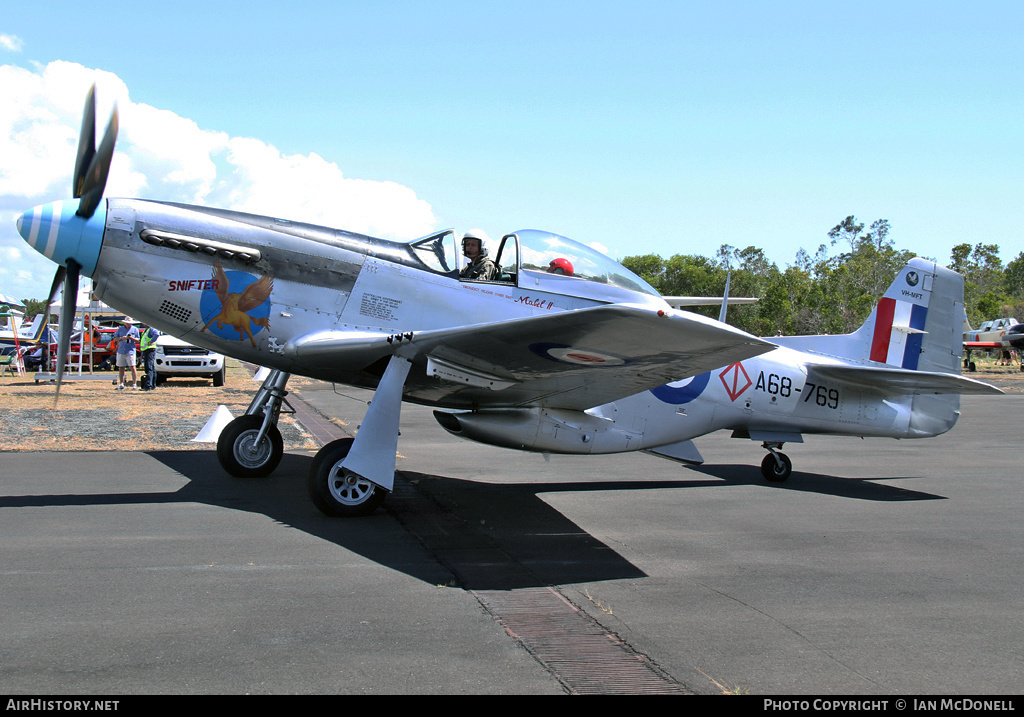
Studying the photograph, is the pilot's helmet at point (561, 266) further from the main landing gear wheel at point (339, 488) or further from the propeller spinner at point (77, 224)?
the propeller spinner at point (77, 224)

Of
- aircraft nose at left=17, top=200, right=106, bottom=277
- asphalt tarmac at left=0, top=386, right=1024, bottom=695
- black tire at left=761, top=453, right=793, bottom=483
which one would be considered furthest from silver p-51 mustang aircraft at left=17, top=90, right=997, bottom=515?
black tire at left=761, top=453, right=793, bottom=483

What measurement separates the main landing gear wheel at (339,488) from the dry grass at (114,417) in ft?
15.1

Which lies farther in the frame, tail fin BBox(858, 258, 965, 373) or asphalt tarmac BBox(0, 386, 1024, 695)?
tail fin BBox(858, 258, 965, 373)

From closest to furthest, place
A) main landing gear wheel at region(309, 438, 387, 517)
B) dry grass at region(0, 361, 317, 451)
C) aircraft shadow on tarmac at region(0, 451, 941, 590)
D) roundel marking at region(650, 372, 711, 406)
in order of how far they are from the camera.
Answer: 1. aircraft shadow on tarmac at region(0, 451, 941, 590)
2. main landing gear wheel at region(309, 438, 387, 517)
3. roundel marking at region(650, 372, 711, 406)
4. dry grass at region(0, 361, 317, 451)

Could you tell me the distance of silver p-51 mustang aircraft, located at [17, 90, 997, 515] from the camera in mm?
6016

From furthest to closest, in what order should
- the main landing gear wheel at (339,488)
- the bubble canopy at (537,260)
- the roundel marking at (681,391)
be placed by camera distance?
the roundel marking at (681,391), the bubble canopy at (537,260), the main landing gear wheel at (339,488)

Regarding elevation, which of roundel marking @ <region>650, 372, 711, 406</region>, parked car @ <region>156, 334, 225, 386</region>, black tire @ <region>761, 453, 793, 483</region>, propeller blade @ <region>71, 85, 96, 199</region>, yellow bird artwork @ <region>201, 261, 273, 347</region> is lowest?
parked car @ <region>156, 334, 225, 386</region>

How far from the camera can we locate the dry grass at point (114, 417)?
10398mm

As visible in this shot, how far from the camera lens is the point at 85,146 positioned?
264 inches

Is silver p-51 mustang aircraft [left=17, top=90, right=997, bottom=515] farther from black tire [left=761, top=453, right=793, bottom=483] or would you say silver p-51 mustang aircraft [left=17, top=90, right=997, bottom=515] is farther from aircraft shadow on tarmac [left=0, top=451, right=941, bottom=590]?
black tire [left=761, top=453, right=793, bottom=483]

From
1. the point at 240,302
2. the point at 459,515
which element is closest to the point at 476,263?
the point at 240,302

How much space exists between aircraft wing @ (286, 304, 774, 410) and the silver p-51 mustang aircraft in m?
0.02

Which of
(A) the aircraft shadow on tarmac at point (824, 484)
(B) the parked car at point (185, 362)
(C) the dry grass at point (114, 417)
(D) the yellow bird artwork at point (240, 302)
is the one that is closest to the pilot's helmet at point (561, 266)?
(D) the yellow bird artwork at point (240, 302)
